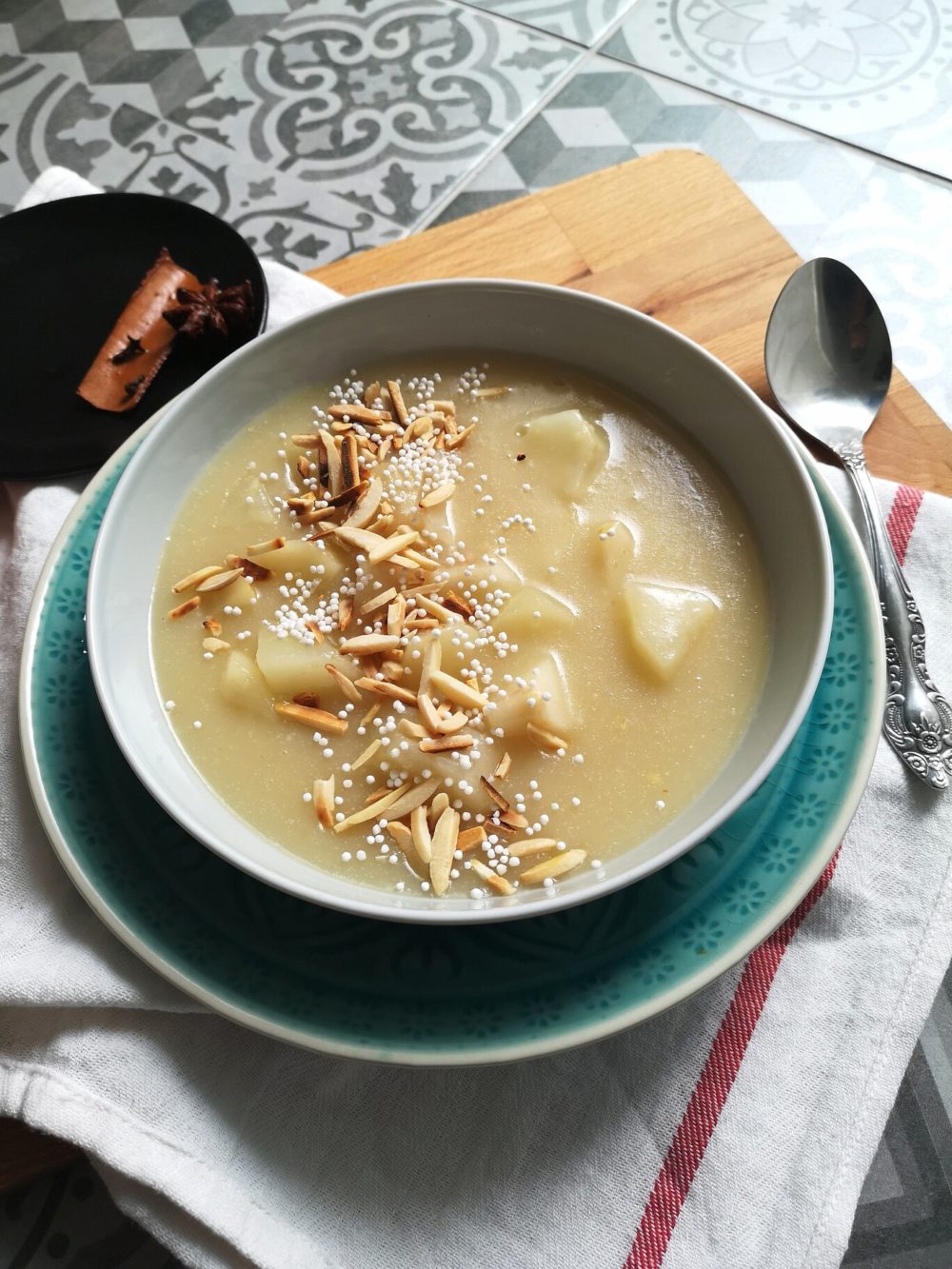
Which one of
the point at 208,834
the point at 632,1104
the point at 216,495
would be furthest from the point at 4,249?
the point at 632,1104

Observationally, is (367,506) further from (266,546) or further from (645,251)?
(645,251)

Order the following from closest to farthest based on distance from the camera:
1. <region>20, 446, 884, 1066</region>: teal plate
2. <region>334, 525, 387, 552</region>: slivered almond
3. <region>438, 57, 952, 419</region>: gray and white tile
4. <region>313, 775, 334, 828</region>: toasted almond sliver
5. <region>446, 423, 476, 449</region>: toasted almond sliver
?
<region>20, 446, 884, 1066</region>: teal plate → <region>313, 775, 334, 828</region>: toasted almond sliver → <region>334, 525, 387, 552</region>: slivered almond → <region>446, 423, 476, 449</region>: toasted almond sliver → <region>438, 57, 952, 419</region>: gray and white tile

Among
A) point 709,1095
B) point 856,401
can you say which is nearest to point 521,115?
point 856,401

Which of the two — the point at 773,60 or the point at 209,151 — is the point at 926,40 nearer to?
the point at 773,60

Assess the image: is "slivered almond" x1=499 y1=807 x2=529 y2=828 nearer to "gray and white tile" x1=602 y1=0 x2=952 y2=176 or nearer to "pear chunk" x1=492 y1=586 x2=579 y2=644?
"pear chunk" x1=492 y1=586 x2=579 y2=644

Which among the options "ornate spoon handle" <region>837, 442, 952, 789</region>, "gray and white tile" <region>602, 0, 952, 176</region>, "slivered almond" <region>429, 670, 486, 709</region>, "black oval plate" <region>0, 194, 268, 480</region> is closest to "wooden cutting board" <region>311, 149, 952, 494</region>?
"black oval plate" <region>0, 194, 268, 480</region>

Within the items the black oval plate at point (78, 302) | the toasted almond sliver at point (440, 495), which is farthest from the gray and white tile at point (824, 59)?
the toasted almond sliver at point (440, 495)

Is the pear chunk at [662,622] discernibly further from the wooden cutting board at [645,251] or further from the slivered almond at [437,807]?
the wooden cutting board at [645,251]
